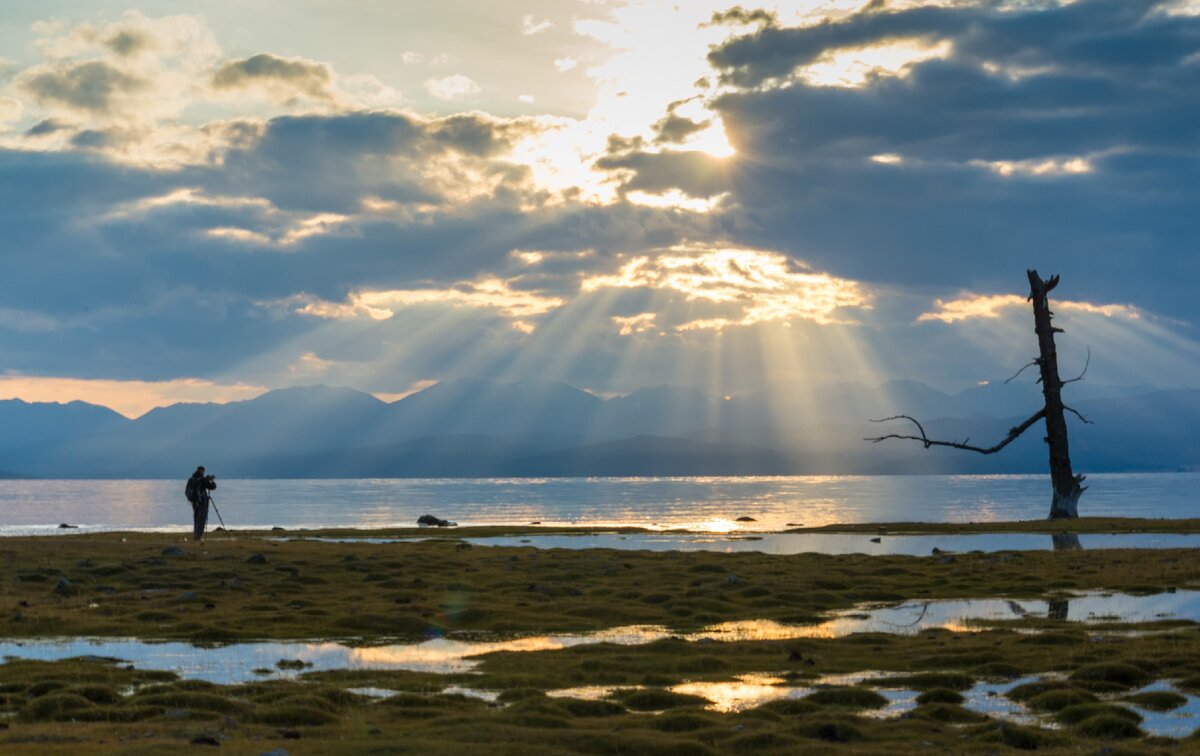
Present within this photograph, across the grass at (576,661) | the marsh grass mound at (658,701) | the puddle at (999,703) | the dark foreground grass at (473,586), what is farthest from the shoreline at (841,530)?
the marsh grass mound at (658,701)

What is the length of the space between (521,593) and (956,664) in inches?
756

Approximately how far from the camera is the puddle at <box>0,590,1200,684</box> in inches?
1021

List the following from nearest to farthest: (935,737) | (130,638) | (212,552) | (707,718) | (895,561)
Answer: (935,737) → (707,718) → (130,638) → (895,561) → (212,552)

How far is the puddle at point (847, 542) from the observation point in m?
55.4

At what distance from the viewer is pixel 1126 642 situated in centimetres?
2552

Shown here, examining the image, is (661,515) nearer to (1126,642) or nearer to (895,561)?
(895,561)

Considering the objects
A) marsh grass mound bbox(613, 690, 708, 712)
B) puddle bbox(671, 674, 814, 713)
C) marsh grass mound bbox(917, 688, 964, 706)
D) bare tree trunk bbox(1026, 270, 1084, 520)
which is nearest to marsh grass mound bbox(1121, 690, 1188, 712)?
marsh grass mound bbox(917, 688, 964, 706)

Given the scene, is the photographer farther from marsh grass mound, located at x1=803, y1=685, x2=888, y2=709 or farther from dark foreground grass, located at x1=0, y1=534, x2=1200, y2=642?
marsh grass mound, located at x1=803, y1=685, x2=888, y2=709

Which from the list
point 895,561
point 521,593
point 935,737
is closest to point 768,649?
point 935,737

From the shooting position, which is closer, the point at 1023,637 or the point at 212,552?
the point at 1023,637

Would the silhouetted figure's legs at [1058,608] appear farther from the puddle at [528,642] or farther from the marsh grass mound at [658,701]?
the marsh grass mound at [658,701]

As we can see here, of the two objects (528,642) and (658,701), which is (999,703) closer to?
(658,701)

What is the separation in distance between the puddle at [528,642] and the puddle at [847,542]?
19.8 m

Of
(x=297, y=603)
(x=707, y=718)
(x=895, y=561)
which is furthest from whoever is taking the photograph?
(x=895, y=561)
